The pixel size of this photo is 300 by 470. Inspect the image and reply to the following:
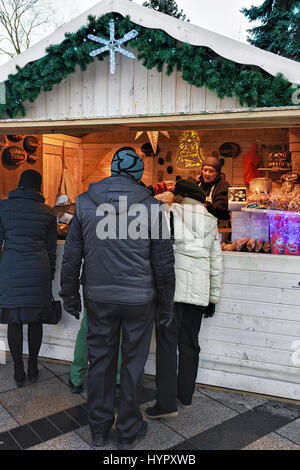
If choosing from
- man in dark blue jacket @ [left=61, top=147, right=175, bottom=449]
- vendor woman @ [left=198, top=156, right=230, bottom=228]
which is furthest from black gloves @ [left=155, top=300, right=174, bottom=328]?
vendor woman @ [left=198, top=156, right=230, bottom=228]

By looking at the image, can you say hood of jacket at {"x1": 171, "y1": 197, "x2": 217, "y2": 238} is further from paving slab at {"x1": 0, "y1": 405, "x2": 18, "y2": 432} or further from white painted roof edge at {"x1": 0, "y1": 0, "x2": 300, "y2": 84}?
paving slab at {"x1": 0, "y1": 405, "x2": 18, "y2": 432}

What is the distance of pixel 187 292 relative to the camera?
3291 mm

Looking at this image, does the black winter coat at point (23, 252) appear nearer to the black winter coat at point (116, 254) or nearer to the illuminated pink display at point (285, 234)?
the black winter coat at point (116, 254)

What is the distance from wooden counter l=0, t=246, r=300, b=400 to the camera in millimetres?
3643

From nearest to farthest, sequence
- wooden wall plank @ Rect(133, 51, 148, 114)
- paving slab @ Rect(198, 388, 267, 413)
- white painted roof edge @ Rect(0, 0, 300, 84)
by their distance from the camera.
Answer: white painted roof edge @ Rect(0, 0, 300, 84) < paving slab @ Rect(198, 388, 267, 413) < wooden wall plank @ Rect(133, 51, 148, 114)

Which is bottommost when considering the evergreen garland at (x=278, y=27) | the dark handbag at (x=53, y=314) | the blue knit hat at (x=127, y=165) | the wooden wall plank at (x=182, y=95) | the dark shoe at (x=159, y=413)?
the dark shoe at (x=159, y=413)

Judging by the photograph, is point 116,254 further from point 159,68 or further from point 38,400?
point 159,68

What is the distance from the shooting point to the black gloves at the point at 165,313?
296 cm

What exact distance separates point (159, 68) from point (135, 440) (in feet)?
9.65

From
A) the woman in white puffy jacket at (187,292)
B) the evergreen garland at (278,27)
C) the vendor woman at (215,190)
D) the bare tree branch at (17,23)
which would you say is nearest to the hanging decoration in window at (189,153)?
the vendor woman at (215,190)

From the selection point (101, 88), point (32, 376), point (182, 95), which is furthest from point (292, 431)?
point (101, 88)

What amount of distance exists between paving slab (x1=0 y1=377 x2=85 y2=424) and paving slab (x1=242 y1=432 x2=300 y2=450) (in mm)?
1434

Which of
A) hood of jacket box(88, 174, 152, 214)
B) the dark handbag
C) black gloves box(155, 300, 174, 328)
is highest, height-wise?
hood of jacket box(88, 174, 152, 214)

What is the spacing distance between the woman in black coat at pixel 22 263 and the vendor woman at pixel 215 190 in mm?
3305
